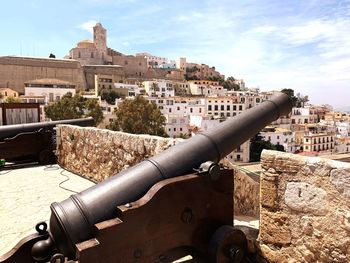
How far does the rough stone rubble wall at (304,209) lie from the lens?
2188 mm

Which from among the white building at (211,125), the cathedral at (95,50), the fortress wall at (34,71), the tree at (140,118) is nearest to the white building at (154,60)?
the cathedral at (95,50)

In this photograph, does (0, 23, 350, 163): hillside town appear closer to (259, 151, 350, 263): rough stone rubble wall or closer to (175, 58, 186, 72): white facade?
(175, 58, 186, 72): white facade

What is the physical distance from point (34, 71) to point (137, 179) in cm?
7460

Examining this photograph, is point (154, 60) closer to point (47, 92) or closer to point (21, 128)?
point (47, 92)

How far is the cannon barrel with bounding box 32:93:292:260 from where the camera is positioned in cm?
207

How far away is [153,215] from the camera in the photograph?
7.25ft

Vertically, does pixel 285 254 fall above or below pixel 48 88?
below

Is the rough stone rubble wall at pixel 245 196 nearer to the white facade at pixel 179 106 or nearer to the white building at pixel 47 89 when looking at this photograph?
the white facade at pixel 179 106

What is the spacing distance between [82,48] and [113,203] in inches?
3649

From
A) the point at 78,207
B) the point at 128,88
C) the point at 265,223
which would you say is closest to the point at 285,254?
the point at 265,223

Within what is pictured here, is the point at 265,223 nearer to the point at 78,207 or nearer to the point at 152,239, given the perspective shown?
the point at 152,239

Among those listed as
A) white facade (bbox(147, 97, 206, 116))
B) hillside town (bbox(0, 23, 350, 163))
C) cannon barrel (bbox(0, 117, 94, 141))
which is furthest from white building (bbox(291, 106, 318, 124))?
cannon barrel (bbox(0, 117, 94, 141))

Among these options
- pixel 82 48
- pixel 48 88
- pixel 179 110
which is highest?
pixel 82 48

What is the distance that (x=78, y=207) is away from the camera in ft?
6.92
